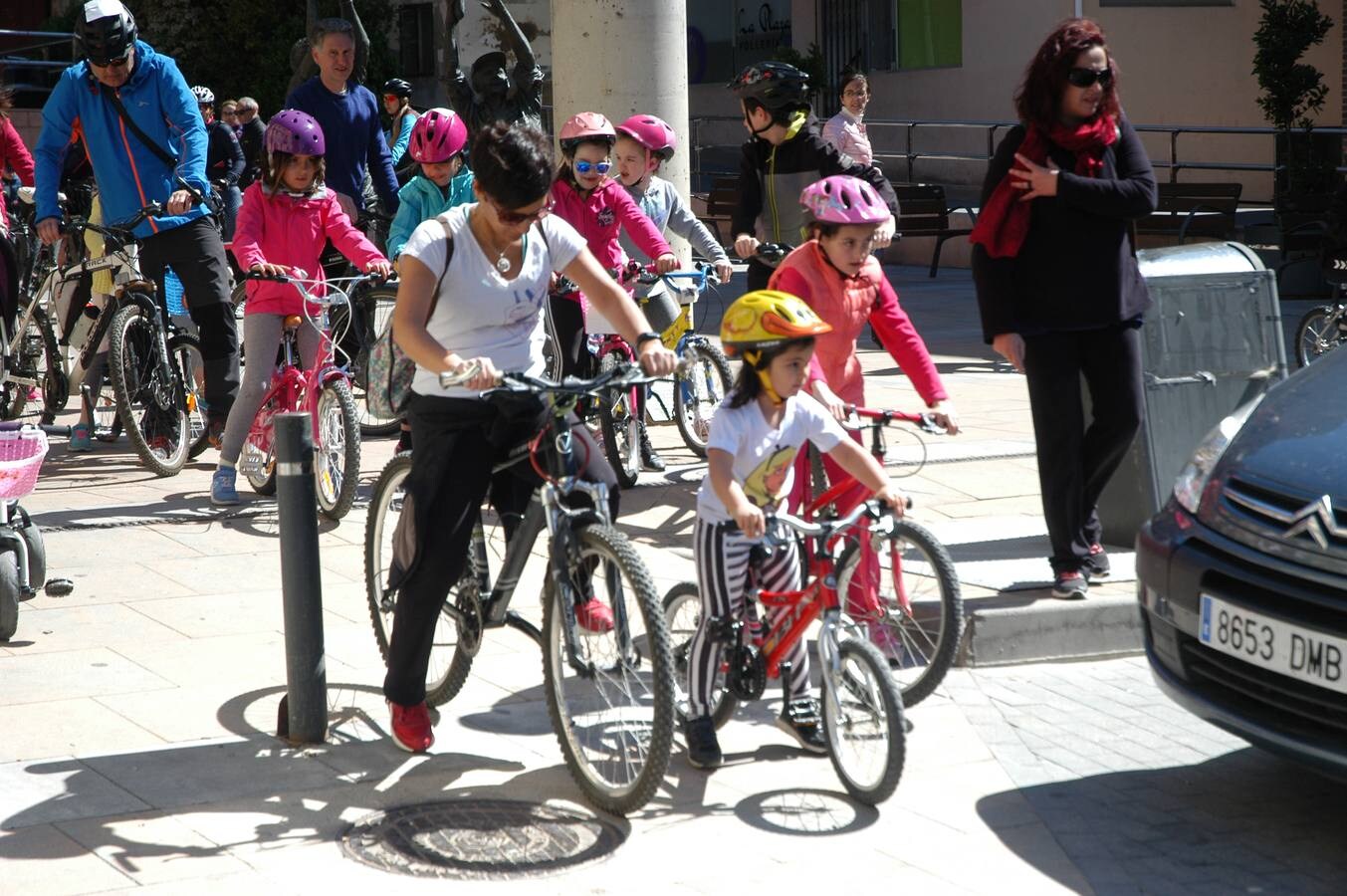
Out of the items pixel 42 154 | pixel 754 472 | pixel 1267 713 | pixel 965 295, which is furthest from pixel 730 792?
pixel 965 295

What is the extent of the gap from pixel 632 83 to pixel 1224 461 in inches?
255

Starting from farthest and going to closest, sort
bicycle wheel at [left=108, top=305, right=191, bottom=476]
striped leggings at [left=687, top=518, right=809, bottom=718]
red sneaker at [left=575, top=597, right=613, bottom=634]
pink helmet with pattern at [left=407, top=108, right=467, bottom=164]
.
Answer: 1. bicycle wheel at [left=108, top=305, right=191, bottom=476]
2. pink helmet with pattern at [left=407, top=108, right=467, bottom=164]
3. striped leggings at [left=687, top=518, right=809, bottom=718]
4. red sneaker at [left=575, top=597, right=613, bottom=634]

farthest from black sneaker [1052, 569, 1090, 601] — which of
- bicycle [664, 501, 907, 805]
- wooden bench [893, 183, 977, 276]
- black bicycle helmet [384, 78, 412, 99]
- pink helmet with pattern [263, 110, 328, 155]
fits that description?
wooden bench [893, 183, 977, 276]

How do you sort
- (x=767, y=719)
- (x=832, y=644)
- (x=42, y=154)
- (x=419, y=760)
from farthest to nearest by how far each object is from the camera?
(x=42, y=154), (x=767, y=719), (x=419, y=760), (x=832, y=644)

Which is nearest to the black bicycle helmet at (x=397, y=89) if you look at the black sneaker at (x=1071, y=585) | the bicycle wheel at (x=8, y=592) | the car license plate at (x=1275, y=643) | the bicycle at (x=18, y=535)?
the bicycle at (x=18, y=535)

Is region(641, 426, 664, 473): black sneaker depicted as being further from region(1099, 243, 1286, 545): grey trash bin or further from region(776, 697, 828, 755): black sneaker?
region(776, 697, 828, 755): black sneaker

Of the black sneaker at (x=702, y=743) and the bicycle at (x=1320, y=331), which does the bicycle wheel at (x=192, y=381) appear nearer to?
the black sneaker at (x=702, y=743)

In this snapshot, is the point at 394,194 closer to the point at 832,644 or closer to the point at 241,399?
the point at 241,399

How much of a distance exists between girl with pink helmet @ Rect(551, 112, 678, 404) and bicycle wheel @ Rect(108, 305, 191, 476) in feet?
6.85

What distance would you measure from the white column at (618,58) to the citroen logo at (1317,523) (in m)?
6.82

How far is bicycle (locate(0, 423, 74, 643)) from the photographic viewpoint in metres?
6.34

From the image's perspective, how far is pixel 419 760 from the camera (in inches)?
210

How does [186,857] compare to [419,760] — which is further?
[419,760]

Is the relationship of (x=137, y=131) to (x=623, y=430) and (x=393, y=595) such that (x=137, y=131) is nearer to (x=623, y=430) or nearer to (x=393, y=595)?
(x=623, y=430)
